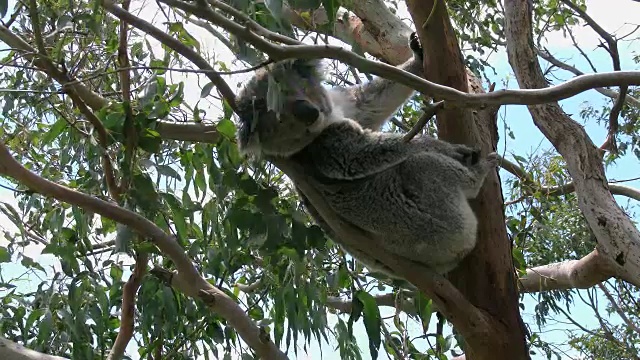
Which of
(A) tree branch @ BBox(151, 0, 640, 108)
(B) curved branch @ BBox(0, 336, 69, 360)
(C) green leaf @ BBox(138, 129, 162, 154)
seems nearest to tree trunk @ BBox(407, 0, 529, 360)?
(A) tree branch @ BBox(151, 0, 640, 108)

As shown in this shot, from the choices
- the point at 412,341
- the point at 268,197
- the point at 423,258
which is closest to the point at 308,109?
the point at 268,197

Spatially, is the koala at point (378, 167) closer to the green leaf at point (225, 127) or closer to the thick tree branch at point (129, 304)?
the green leaf at point (225, 127)

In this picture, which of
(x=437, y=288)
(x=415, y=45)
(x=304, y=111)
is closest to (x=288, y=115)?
Result: (x=304, y=111)

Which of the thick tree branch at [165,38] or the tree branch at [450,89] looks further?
the thick tree branch at [165,38]

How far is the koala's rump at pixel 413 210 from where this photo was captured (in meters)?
2.78

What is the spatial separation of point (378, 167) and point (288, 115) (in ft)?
1.35

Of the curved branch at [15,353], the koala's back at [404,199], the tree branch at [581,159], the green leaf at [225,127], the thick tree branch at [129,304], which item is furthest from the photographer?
the tree branch at [581,159]

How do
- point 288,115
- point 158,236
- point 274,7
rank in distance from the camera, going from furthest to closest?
1. point 288,115
2. point 158,236
3. point 274,7

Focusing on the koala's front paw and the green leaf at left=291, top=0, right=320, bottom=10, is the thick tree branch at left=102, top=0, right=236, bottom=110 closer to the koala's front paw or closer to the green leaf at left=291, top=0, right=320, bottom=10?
the green leaf at left=291, top=0, right=320, bottom=10

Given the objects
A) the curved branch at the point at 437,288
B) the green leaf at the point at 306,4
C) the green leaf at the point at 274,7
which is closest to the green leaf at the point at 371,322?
the curved branch at the point at 437,288

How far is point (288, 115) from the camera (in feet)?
9.60

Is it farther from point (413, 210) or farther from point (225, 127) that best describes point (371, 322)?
point (225, 127)

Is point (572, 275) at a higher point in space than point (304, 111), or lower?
lower

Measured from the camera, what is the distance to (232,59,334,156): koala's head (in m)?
2.81
